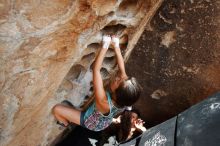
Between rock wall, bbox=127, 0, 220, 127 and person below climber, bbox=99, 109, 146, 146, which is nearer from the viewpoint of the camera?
rock wall, bbox=127, 0, 220, 127

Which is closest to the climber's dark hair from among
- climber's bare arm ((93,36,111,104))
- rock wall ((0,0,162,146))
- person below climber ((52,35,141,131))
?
person below climber ((52,35,141,131))

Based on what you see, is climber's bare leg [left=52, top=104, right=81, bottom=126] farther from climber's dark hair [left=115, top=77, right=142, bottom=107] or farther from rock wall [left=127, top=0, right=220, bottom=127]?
rock wall [left=127, top=0, right=220, bottom=127]

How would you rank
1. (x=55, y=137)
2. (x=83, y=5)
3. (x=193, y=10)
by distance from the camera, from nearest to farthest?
(x=83, y=5), (x=193, y=10), (x=55, y=137)

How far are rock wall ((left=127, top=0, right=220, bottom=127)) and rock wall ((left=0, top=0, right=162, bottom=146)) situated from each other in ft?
0.56

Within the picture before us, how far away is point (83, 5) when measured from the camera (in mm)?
2059

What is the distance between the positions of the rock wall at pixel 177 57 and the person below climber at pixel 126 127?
0.83 ft

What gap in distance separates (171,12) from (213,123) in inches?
59.8

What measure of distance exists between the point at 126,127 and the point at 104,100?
2.85 feet

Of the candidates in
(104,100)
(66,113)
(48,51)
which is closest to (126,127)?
(66,113)

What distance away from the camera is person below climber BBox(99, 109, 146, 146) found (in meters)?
3.08

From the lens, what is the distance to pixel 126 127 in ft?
10.3

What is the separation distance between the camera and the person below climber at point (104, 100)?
2.26m

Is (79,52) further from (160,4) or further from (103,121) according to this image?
(160,4)

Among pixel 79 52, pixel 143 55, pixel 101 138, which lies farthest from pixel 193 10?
pixel 101 138
